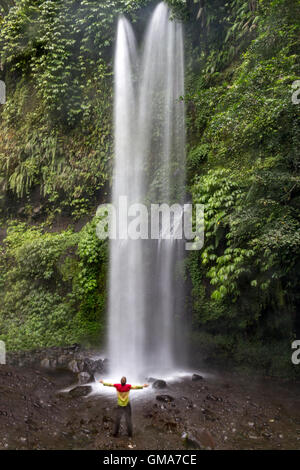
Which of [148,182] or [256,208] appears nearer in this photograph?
[256,208]

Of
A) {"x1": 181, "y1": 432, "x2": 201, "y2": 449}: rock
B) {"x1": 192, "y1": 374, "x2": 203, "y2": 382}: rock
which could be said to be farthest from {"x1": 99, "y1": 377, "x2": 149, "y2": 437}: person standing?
{"x1": 192, "y1": 374, "x2": 203, "y2": 382}: rock

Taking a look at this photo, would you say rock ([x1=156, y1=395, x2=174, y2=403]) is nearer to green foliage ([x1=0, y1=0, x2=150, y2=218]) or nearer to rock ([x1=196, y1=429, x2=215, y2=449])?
rock ([x1=196, y1=429, x2=215, y2=449])

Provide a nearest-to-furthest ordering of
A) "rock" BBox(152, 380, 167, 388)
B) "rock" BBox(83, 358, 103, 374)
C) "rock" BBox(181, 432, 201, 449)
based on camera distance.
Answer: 1. "rock" BBox(181, 432, 201, 449)
2. "rock" BBox(152, 380, 167, 388)
3. "rock" BBox(83, 358, 103, 374)

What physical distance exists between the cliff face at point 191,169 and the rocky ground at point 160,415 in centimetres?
156

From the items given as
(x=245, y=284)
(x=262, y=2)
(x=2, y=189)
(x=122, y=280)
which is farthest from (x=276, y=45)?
(x=2, y=189)

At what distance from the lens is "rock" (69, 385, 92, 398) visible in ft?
→ 20.5

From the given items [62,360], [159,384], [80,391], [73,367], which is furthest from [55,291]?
[159,384]

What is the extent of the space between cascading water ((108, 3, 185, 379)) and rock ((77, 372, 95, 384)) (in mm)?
753

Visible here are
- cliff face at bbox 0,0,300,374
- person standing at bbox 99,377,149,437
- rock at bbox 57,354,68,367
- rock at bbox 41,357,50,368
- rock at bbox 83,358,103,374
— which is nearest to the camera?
person standing at bbox 99,377,149,437

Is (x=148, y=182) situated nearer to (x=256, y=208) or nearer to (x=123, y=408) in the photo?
(x=256, y=208)

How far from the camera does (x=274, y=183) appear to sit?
6195 millimetres

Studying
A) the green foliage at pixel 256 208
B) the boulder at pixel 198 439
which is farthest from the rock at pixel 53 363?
the boulder at pixel 198 439

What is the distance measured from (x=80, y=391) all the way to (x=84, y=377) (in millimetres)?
671

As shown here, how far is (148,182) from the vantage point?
10344mm
